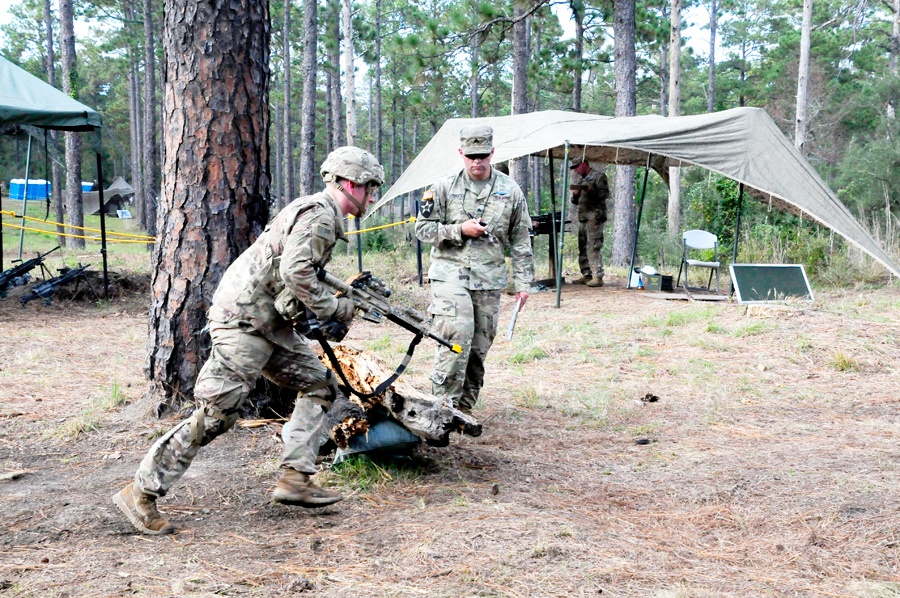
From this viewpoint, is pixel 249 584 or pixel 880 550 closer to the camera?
pixel 249 584

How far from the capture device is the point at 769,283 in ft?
35.6

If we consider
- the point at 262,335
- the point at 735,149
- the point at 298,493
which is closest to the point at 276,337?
the point at 262,335

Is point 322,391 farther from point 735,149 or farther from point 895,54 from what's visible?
point 895,54

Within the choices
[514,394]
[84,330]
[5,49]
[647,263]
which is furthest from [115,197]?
[514,394]

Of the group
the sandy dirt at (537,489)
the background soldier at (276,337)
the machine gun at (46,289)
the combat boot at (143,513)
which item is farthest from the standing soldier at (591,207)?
the combat boot at (143,513)

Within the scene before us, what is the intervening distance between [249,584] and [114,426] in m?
2.58

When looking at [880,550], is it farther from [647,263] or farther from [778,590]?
[647,263]

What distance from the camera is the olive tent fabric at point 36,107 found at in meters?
9.57

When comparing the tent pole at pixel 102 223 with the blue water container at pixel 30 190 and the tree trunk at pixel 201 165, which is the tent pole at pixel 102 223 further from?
the blue water container at pixel 30 190

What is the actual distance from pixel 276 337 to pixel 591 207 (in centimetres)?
979

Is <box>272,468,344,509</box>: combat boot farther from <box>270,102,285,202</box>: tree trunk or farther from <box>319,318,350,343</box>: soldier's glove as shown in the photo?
<box>270,102,285,202</box>: tree trunk

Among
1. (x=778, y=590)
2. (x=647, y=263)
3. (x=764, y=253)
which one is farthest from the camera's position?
(x=647, y=263)

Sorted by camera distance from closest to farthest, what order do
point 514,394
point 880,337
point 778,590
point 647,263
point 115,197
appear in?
point 778,590
point 514,394
point 880,337
point 647,263
point 115,197

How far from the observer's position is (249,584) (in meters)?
2.96
